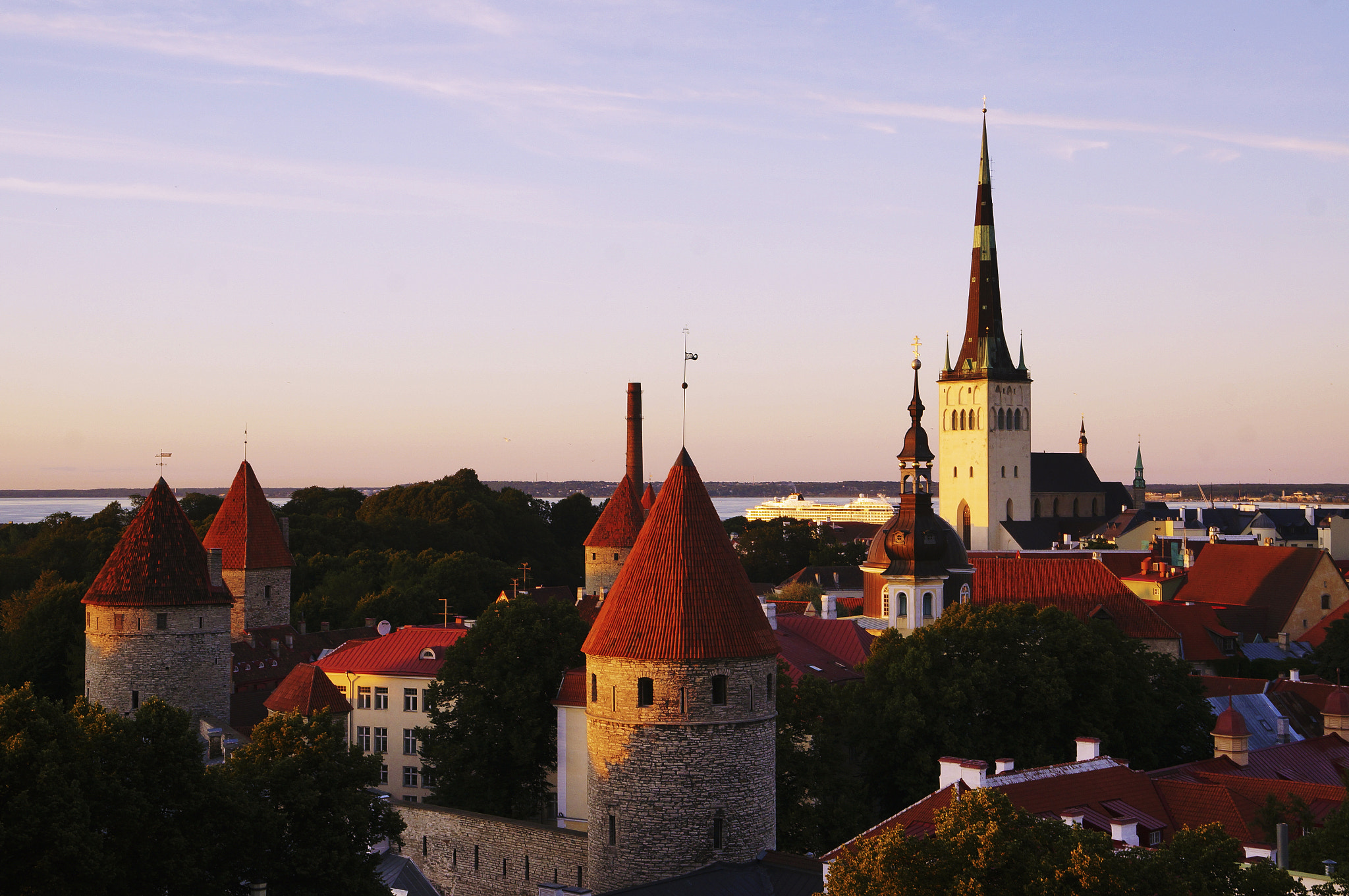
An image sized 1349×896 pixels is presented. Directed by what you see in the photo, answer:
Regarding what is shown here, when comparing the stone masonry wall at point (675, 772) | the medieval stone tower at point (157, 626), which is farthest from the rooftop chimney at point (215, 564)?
the stone masonry wall at point (675, 772)

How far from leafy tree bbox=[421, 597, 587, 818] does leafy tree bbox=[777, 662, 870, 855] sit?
555 cm

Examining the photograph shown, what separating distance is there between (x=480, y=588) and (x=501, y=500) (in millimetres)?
26049

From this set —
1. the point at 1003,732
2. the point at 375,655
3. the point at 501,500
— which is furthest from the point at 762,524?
the point at 1003,732

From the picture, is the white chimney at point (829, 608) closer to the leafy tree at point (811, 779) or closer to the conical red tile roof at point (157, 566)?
the leafy tree at point (811, 779)

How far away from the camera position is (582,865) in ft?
90.9

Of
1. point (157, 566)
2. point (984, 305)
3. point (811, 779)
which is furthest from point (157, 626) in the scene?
point (984, 305)

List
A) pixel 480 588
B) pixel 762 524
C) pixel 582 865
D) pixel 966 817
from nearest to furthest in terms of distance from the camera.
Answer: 1. pixel 966 817
2. pixel 582 865
3. pixel 480 588
4. pixel 762 524

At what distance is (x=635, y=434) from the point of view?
73188mm

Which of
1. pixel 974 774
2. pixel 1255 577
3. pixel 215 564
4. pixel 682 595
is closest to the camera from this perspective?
pixel 682 595

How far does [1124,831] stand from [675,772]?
23.5 feet

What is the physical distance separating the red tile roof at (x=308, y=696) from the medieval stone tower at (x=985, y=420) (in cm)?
7933

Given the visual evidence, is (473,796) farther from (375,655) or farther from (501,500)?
(501,500)

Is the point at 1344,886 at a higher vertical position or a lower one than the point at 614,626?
lower

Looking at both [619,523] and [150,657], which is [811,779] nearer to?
[150,657]
